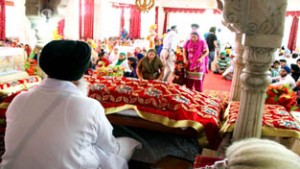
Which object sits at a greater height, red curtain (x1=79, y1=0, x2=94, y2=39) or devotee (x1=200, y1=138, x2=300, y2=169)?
red curtain (x1=79, y1=0, x2=94, y2=39)

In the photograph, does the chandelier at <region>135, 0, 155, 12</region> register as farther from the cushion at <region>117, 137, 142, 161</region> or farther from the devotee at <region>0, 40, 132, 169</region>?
the devotee at <region>0, 40, 132, 169</region>

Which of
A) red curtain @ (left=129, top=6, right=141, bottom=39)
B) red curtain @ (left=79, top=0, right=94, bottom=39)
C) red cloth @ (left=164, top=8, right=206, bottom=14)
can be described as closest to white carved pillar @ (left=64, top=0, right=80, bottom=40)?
red curtain @ (left=79, top=0, right=94, bottom=39)

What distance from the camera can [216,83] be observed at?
767cm

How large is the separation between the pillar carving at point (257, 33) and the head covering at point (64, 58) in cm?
107

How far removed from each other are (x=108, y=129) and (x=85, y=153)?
186mm

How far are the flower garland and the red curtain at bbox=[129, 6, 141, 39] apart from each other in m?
10.8

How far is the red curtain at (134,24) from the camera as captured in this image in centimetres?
1367

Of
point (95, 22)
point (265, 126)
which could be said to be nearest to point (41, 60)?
point (265, 126)

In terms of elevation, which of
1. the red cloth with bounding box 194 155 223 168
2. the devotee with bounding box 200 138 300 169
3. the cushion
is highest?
the devotee with bounding box 200 138 300 169

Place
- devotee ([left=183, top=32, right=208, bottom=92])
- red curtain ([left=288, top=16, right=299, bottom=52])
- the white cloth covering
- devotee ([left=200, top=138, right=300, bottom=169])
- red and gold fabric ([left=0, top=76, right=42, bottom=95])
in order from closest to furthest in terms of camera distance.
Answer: devotee ([left=200, top=138, right=300, bottom=169]) < the white cloth covering < red and gold fabric ([left=0, top=76, right=42, bottom=95]) < devotee ([left=183, top=32, right=208, bottom=92]) < red curtain ([left=288, top=16, right=299, bottom=52])

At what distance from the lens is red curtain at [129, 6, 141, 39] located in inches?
538

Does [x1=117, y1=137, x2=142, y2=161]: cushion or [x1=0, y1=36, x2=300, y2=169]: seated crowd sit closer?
[x1=0, y1=36, x2=300, y2=169]: seated crowd

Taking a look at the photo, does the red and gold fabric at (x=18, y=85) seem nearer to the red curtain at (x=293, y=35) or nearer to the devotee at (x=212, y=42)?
the devotee at (x=212, y=42)

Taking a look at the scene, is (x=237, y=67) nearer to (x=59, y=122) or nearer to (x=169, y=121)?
(x=169, y=121)
